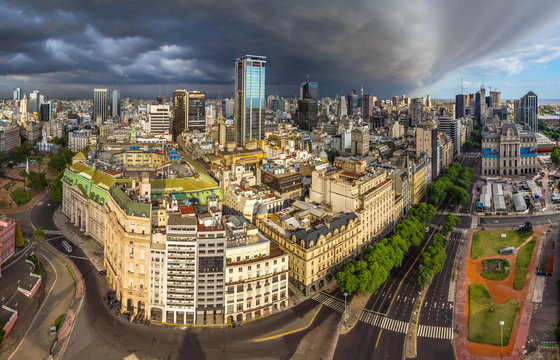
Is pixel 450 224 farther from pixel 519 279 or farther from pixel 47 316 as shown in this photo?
pixel 47 316

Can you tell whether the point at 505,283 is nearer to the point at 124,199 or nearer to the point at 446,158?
the point at 124,199

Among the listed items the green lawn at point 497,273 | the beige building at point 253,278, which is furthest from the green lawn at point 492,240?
the beige building at point 253,278

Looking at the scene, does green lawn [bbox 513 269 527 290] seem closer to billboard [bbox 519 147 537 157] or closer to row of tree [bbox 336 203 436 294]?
row of tree [bbox 336 203 436 294]

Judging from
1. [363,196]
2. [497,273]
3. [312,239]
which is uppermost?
[363,196]

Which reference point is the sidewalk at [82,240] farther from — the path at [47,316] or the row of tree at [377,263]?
the row of tree at [377,263]

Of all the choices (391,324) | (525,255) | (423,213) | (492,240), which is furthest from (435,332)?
A: (492,240)

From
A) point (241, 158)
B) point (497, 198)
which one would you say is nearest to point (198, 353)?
point (241, 158)

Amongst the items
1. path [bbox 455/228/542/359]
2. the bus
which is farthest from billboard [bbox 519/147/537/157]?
the bus
